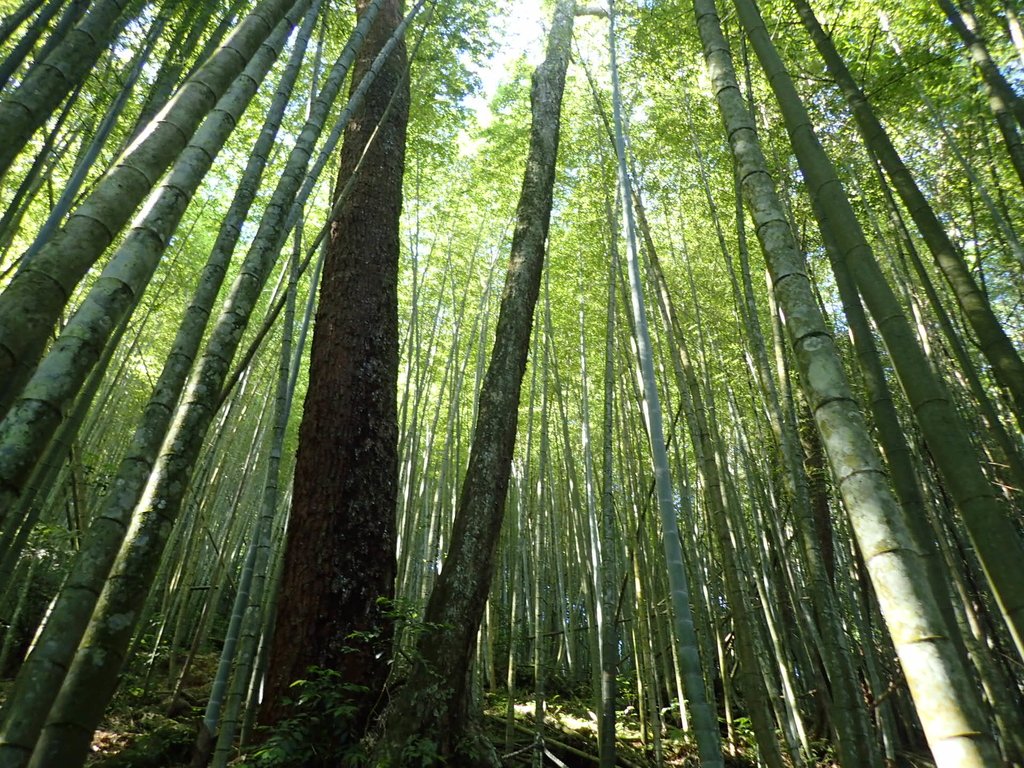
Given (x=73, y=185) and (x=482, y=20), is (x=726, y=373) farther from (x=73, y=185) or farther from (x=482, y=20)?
(x=73, y=185)

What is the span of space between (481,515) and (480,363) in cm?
273

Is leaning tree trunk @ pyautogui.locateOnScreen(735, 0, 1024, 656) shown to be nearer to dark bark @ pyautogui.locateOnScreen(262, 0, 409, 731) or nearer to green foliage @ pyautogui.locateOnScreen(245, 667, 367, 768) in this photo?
dark bark @ pyautogui.locateOnScreen(262, 0, 409, 731)

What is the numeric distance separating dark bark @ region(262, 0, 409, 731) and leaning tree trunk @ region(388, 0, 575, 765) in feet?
0.97

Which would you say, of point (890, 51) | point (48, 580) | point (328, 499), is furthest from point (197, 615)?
point (890, 51)

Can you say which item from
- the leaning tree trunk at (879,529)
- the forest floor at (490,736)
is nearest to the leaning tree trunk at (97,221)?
the leaning tree trunk at (879,529)

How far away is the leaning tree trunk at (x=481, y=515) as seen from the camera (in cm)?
225

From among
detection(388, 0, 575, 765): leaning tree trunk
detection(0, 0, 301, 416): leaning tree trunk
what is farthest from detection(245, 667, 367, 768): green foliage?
detection(0, 0, 301, 416): leaning tree trunk

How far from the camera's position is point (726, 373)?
5848mm

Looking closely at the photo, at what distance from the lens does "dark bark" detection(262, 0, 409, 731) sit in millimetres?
2453

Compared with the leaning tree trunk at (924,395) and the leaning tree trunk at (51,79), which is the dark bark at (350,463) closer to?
the leaning tree trunk at (51,79)

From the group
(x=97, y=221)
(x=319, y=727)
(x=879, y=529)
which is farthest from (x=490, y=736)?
(x=97, y=221)

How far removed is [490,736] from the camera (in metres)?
2.93

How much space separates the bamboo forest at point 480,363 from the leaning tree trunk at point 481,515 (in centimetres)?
1

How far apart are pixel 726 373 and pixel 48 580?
22.4ft
